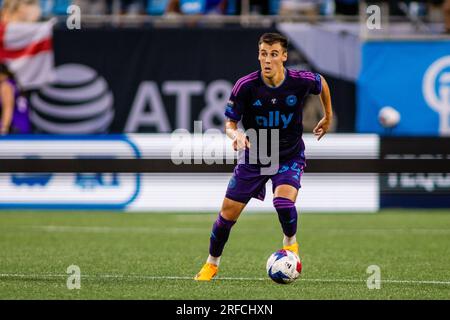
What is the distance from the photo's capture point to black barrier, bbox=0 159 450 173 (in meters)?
16.3

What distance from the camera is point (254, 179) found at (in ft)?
29.4

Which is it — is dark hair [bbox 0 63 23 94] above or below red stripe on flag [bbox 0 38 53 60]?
below

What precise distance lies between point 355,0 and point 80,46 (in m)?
4.79

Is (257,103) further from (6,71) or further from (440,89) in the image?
(6,71)

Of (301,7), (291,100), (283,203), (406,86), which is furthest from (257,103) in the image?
(301,7)

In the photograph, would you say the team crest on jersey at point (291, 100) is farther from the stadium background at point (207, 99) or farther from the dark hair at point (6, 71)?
the dark hair at point (6, 71)

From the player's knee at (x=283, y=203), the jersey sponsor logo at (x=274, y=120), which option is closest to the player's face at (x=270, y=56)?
the jersey sponsor logo at (x=274, y=120)

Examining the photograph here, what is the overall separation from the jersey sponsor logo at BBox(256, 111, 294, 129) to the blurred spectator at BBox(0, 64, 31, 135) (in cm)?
942

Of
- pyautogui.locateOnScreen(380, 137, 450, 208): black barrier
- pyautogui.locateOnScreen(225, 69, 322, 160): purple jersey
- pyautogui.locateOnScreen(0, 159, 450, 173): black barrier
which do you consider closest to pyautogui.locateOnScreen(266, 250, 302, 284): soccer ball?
pyautogui.locateOnScreen(225, 69, 322, 160): purple jersey

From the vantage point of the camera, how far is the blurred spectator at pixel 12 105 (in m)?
17.6

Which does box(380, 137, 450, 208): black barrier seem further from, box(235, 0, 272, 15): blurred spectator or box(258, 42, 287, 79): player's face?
box(258, 42, 287, 79): player's face

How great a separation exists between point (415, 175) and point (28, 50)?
6.71m
